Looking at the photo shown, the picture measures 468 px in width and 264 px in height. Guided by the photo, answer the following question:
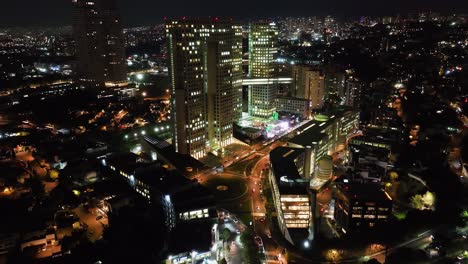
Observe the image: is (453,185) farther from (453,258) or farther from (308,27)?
(308,27)

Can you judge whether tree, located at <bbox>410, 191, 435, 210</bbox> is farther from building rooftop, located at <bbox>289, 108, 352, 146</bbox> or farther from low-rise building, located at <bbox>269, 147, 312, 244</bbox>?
building rooftop, located at <bbox>289, 108, 352, 146</bbox>

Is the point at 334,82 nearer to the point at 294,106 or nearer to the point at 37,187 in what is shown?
the point at 294,106

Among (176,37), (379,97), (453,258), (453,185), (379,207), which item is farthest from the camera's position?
(379,97)

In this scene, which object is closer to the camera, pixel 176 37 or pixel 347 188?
pixel 347 188

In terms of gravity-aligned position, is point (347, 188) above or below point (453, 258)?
above

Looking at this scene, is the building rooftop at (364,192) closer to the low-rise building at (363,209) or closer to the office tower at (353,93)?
the low-rise building at (363,209)

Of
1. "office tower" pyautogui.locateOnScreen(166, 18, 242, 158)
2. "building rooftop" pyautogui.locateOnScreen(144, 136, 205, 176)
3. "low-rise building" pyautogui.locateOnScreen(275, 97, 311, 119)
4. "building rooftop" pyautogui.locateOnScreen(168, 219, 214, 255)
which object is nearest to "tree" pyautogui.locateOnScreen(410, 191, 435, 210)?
"building rooftop" pyautogui.locateOnScreen(168, 219, 214, 255)

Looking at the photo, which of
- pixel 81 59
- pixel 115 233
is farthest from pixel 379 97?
pixel 81 59

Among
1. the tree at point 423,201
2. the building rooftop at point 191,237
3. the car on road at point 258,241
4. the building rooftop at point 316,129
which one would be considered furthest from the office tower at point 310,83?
the building rooftop at point 191,237
